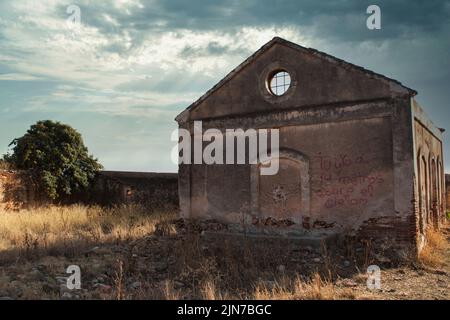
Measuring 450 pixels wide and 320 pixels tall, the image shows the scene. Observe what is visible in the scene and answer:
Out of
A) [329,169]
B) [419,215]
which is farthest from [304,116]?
[419,215]

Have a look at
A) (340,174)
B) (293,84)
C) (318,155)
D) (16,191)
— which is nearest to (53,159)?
(16,191)

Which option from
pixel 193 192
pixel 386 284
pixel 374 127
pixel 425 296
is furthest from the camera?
pixel 193 192

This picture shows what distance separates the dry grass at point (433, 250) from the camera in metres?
9.58

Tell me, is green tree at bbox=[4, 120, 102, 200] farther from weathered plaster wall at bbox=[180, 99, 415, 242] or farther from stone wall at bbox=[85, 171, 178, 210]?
weathered plaster wall at bbox=[180, 99, 415, 242]

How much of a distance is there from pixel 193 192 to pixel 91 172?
8.48 metres

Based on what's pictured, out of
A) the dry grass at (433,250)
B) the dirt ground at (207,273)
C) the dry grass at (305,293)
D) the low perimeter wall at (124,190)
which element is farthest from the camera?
the low perimeter wall at (124,190)

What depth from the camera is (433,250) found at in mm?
10914

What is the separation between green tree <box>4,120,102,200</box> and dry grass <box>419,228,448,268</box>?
551 inches

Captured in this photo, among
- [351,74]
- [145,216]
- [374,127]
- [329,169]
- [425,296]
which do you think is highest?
[351,74]

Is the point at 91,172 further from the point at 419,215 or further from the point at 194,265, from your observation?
the point at 419,215

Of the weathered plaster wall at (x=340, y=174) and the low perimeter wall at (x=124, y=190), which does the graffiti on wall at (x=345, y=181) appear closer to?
the weathered plaster wall at (x=340, y=174)

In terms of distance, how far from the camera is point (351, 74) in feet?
34.7

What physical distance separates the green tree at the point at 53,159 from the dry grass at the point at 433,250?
14.0 meters

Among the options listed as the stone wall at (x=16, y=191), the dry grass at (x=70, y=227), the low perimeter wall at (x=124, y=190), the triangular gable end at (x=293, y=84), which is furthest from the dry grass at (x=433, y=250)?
the stone wall at (x=16, y=191)
